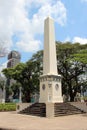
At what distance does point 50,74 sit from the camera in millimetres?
20953

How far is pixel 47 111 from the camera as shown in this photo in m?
17.3

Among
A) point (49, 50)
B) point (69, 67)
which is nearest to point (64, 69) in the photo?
point (69, 67)

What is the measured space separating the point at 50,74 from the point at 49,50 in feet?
8.99

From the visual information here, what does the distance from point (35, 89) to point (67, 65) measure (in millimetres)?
9436

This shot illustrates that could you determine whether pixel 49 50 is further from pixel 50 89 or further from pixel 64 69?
pixel 64 69

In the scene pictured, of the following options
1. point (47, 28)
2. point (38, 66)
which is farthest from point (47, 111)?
point (38, 66)

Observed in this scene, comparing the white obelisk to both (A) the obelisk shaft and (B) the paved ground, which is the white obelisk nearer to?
(A) the obelisk shaft

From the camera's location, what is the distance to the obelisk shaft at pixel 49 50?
21438 millimetres

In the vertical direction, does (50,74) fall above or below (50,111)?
above

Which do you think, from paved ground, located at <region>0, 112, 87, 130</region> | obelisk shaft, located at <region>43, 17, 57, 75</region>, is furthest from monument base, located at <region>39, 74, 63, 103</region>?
paved ground, located at <region>0, 112, 87, 130</region>

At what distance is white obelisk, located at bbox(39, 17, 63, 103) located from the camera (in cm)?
2092

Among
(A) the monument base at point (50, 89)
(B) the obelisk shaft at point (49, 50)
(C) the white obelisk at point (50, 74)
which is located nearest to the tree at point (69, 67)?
(B) the obelisk shaft at point (49, 50)

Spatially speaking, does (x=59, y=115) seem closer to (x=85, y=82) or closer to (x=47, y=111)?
(x=47, y=111)

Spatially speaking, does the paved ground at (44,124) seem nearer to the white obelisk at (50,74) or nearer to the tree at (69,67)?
the white obelisk at (50,74)
